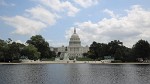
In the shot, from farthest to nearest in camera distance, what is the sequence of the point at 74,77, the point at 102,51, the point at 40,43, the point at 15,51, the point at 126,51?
the point at 40,43
the point at 102,51
the point at 126,51
the point at 15,51
the point at 74,77

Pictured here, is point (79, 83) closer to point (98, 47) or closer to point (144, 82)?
point (144, 82)

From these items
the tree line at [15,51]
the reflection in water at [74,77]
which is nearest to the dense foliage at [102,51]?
the tree line at [15,51]

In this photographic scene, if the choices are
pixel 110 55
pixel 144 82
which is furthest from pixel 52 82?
pixel 110 55

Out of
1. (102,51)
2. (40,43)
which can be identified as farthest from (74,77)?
(40,43)

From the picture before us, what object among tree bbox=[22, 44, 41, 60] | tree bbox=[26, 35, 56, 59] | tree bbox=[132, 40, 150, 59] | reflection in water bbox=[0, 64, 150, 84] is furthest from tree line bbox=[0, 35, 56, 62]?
reflection in water bbox=[0, 64, 150, 84]

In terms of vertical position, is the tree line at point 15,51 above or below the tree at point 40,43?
below

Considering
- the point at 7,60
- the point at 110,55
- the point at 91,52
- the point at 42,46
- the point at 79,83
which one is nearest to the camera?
the point at 79,83

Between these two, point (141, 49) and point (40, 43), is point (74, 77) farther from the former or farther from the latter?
point (40, 43)

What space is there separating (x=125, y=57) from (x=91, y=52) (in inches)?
1385

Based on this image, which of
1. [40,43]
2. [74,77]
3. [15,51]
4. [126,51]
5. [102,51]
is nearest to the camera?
[74,77]

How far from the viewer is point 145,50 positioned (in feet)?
409

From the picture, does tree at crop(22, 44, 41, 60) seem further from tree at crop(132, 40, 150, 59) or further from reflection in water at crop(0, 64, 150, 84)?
reflection in water at crop(0, 64, 150, 84)

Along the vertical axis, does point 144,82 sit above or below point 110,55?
below

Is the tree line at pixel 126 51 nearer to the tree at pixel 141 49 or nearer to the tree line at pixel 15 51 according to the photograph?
the tree at pixel 141 49
